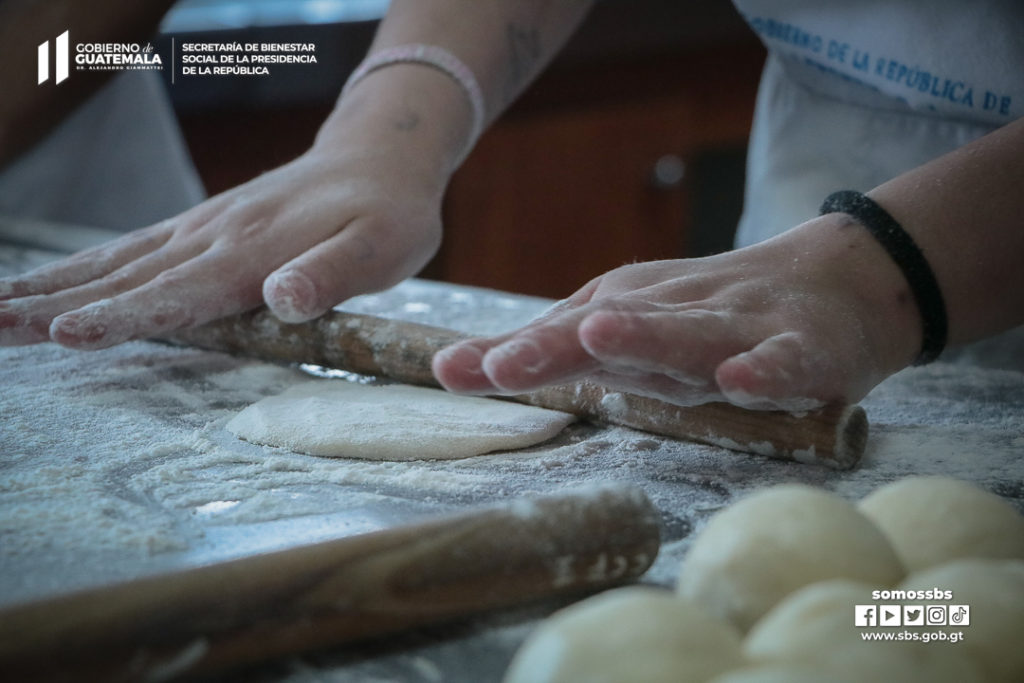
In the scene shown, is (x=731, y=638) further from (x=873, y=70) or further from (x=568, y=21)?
(x=568, y=21)

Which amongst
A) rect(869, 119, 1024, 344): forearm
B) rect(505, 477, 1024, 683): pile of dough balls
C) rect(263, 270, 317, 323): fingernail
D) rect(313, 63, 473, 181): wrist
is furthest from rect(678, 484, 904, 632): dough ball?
rect(313, 63, 473, 181): wrist

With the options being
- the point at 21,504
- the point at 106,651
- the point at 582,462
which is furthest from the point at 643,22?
the point at 106,651

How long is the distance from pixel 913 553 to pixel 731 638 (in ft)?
0.56

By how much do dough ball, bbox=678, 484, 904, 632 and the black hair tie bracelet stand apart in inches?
17.8

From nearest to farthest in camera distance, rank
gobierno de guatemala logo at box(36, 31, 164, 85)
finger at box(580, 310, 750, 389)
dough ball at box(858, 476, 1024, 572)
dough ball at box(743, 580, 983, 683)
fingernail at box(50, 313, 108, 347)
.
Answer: dough ball at box(743, 580, 983, 683), dough ball at box(858, 476, 1024, 572), finger at box(580, 310, 750, 389), fingernail at box(50, 313, 108, 347), gobierno de guatemala logo at box(36, 31, 164, 85)

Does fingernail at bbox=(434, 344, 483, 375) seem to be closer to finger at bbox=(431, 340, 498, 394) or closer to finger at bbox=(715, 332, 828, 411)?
finger at bbox=(431, 340, 498, 394)

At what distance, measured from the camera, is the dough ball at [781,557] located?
0.50m

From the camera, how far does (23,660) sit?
1.50 feet

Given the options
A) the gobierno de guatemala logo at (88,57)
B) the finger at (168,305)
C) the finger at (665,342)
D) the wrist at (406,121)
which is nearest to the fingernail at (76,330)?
the finger at (168,305)

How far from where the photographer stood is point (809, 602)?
45cm

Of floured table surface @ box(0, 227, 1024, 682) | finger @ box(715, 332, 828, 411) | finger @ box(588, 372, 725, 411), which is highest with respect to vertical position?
finger @ box(715, 332, 828, 411)

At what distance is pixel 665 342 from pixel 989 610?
→ 34 centimetres

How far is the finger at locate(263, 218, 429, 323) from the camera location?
113 centimetres

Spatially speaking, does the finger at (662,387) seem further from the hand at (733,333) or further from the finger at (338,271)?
the finger at (338,271)
